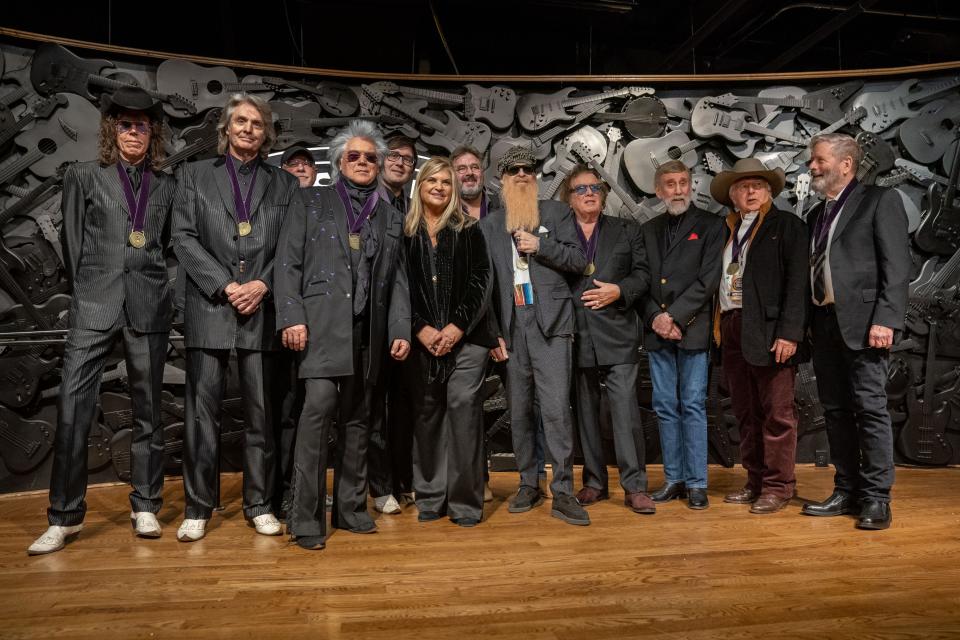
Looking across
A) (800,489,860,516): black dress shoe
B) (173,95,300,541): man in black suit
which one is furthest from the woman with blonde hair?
(800,489,860,516): black dress shoe

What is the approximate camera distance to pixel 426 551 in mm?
2852

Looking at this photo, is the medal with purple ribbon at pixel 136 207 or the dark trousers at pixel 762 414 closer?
the medal with purple ribbon at pixel 136 207

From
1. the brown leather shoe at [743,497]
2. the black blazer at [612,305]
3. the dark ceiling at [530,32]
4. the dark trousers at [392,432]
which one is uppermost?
the dark ceiling at [530,32]

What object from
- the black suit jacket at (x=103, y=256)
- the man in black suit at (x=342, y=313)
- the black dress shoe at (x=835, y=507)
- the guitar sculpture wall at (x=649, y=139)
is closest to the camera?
the man in black suit at (x=342, y=313)

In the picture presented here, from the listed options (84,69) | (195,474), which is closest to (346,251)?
(195,474)

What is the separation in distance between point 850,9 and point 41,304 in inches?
245

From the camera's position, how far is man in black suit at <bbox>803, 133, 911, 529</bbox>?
3.29 m

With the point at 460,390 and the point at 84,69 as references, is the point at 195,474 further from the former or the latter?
the point at 84,69

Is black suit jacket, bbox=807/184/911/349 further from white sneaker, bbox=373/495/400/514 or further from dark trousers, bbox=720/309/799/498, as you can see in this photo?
white sneaker, bbox=373/495/400/514

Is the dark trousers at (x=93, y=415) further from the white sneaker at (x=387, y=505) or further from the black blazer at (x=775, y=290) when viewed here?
the black blazer at (x=775, y=290)

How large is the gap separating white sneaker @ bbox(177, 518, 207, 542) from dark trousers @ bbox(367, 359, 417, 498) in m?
0.86

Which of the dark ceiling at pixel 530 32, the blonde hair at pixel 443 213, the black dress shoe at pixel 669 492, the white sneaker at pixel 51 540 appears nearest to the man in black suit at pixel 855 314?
the black dress shoe at pixel 669 492

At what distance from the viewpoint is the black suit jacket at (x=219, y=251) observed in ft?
10.2

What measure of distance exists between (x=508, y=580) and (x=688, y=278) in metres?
2.05
